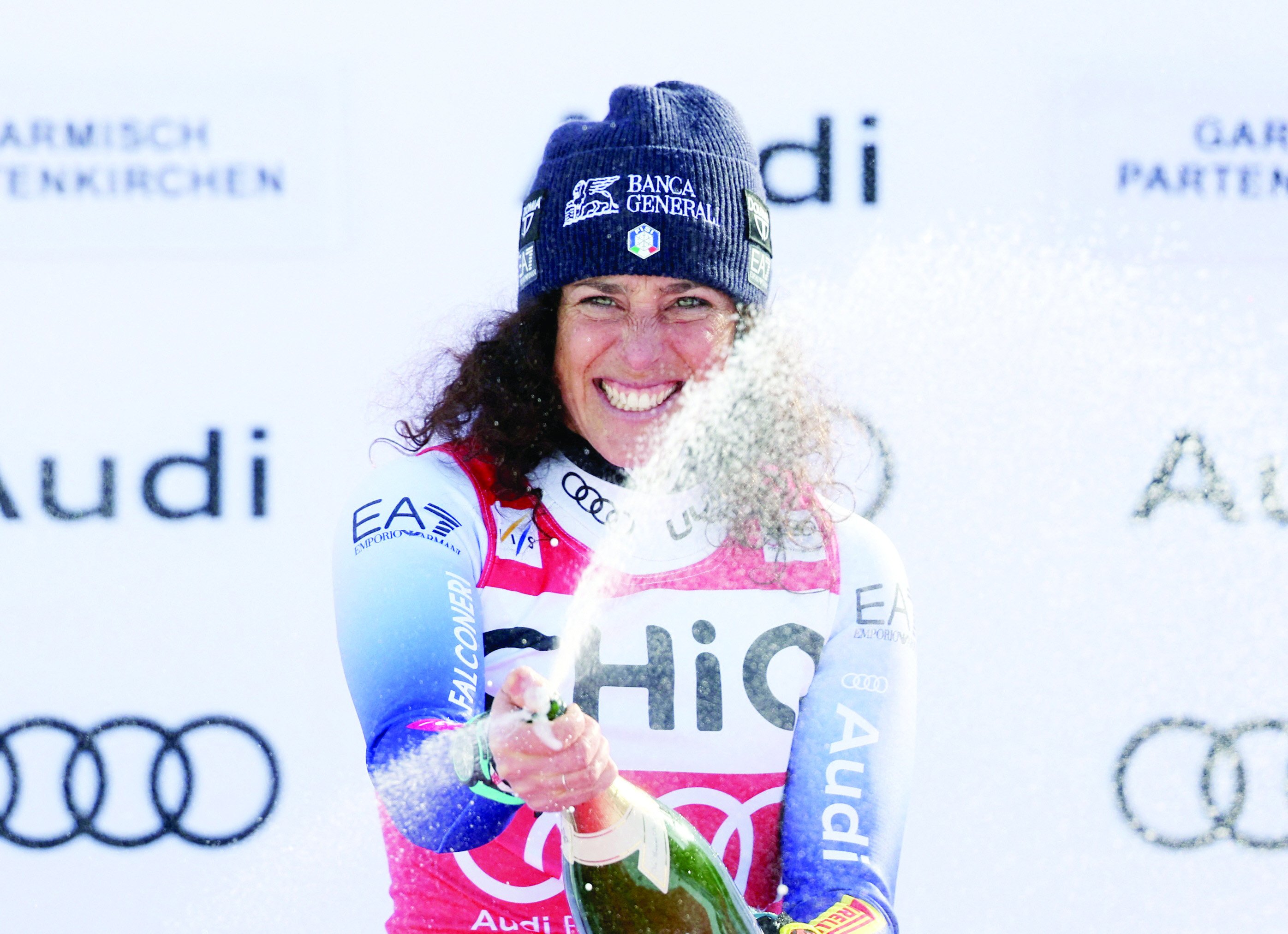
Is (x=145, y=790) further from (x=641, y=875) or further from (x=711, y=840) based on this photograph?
(x=641, y=875)

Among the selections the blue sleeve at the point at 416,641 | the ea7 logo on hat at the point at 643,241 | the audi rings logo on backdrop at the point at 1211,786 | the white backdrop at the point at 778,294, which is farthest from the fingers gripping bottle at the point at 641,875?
the audi rings logo on backdrop at the point at 1211,786

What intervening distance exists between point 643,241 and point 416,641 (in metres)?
0.55

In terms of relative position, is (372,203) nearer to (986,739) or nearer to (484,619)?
(484,619)

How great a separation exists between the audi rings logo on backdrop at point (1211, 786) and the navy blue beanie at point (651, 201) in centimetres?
136

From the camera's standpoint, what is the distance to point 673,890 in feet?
3.56

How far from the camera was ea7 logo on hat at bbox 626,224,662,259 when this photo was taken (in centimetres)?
150

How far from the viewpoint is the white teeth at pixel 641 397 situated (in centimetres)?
152

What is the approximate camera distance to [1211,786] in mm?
2445

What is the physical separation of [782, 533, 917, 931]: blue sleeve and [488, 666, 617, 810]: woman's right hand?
0.58 m

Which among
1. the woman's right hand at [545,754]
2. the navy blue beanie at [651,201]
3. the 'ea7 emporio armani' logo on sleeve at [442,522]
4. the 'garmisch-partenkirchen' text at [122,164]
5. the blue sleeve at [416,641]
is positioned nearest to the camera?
the woman's right hand at [545,754]

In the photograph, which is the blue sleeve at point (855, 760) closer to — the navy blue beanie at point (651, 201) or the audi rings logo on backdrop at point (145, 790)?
the navy blue beanie at point (651, 201)

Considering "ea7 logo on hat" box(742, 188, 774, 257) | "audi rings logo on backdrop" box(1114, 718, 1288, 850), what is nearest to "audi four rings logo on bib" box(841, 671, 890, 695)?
"ea7 logo on hat" box(742, 188, 774, 257)

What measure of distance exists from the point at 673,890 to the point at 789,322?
95 cm

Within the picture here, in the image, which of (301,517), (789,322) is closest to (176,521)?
(301,517)
